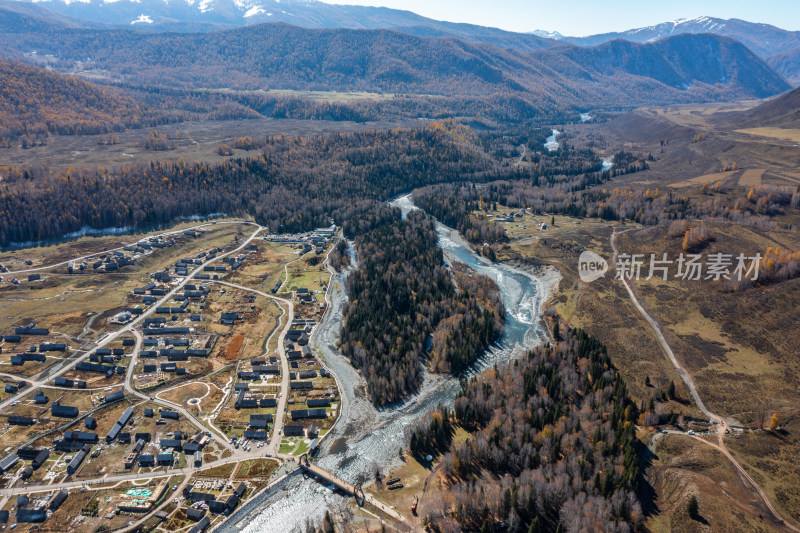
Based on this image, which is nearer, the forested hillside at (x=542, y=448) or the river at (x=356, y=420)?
the forested hillside at (x=542, y=448)

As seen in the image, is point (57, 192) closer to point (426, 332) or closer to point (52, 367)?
point (52, 367)

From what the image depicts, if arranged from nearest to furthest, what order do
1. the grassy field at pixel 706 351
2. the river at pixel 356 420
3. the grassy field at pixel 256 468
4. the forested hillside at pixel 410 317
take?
1. the grassy field at pixel 706 351
2. the river at pixel 356 420
3. the grassy field at pixel 256 468
4. the forested hillside at pixel 410 317

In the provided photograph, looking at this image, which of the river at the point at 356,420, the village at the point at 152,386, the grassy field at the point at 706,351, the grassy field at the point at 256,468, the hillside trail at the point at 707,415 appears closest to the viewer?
the hillside trail at the point at 707,415

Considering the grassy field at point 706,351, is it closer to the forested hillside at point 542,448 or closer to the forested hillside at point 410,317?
the forested hillside at point 542,448

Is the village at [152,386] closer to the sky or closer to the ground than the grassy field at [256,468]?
closer to the sky

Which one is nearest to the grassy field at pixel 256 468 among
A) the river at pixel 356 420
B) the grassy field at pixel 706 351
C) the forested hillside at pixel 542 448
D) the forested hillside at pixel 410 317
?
the river at pixel 356 420

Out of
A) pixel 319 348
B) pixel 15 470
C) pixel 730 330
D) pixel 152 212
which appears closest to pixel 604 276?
pixel 730 330

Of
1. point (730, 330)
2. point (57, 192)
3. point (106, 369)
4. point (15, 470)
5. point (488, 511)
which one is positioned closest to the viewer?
point (488, 511)

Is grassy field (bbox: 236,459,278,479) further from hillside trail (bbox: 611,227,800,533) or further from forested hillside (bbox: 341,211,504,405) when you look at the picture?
hillside trail (bbox: 611,227,800,533)
